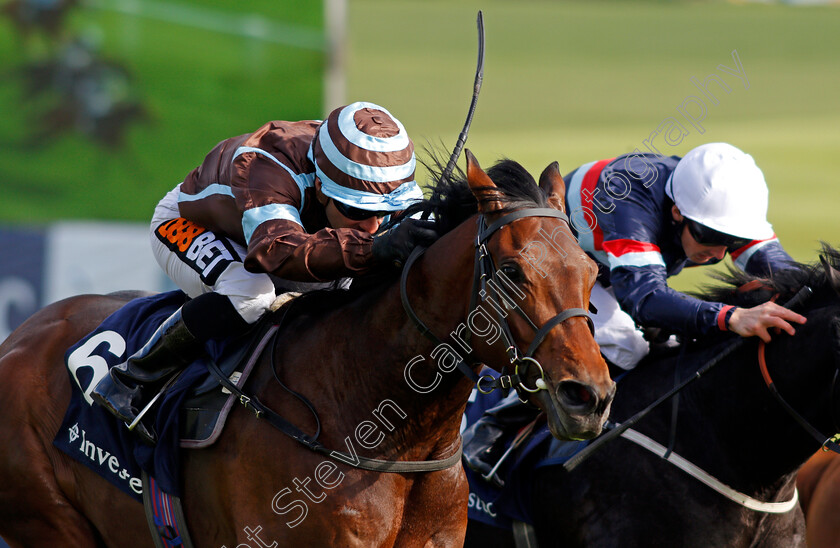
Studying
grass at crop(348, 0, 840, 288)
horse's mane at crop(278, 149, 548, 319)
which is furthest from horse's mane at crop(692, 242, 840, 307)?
grass at crop(348, 0, 840, 288)

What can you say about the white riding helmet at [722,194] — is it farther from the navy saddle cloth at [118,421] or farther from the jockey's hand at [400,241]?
the navy saddle cloth at [118,421]

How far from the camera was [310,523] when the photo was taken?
2984mm

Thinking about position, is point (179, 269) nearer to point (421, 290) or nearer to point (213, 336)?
point (213, 336)

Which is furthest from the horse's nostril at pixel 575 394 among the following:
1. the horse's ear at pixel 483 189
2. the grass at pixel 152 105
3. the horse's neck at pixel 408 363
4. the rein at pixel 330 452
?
the grass at pixel 152 105

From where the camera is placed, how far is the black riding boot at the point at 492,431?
13.4ft

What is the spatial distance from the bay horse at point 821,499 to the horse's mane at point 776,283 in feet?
2.86

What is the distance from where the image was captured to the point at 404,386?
3.04 metres

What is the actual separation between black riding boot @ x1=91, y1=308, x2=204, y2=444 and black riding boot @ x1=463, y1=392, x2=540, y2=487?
1.31 meters

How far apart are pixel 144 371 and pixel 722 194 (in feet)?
7.94

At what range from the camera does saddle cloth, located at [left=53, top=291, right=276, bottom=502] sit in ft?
10.9

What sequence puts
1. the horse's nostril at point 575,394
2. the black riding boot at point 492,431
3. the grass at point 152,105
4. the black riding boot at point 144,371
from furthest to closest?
the grass at point 152,105 → the black riding boot at point 492,431 → the black riding boot at point 144,371 → the horse's nostril at point 575,394

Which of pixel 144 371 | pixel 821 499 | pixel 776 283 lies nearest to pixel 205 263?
pixel 144 371

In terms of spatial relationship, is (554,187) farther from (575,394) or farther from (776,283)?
(776,283)

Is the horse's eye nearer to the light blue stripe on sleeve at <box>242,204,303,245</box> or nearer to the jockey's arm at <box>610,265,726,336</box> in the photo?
the light blue stripe on sleeve at <box>242,204,303,245</box>
